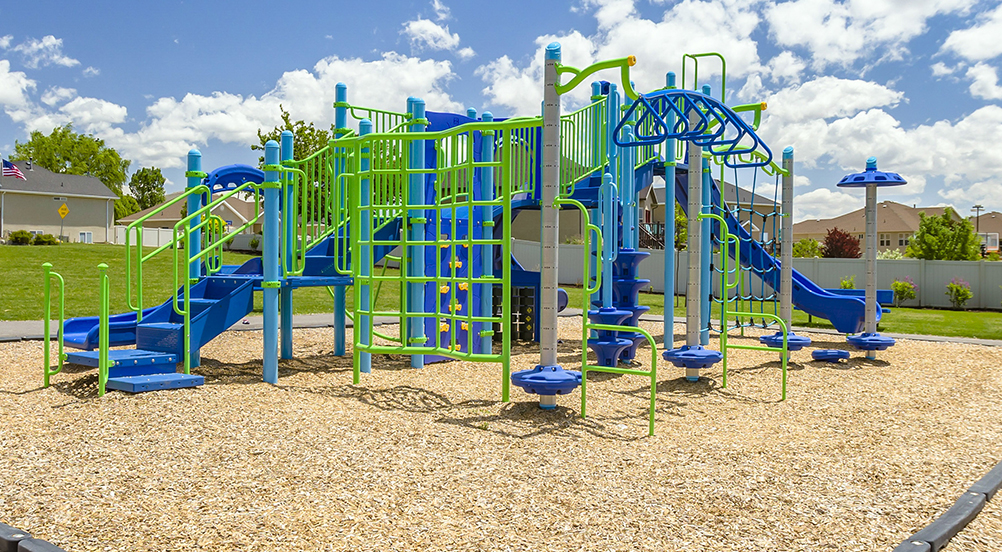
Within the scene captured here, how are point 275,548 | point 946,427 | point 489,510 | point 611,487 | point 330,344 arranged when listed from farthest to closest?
point 330,344, point 946,427, point 611,487, point 489,510, point 275,548

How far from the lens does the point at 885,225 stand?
54.9 metres

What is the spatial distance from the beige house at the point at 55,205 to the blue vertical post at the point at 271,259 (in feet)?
136

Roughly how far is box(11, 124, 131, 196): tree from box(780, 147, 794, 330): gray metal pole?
57.4 meters

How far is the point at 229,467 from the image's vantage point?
15.4 feet

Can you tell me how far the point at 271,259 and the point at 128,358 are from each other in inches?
62.2

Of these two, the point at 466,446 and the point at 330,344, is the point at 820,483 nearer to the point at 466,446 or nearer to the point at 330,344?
the point at 466,446

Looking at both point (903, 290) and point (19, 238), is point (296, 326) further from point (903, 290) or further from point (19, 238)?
point (19, 238)

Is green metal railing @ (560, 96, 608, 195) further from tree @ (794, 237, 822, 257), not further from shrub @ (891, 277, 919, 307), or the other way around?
tree @ (794, 237, 822, 257)

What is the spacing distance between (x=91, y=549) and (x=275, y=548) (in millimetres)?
872

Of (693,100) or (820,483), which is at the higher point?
(693,100)

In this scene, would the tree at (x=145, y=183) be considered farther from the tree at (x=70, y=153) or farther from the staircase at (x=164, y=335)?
the staircase at (x=164, y=335)

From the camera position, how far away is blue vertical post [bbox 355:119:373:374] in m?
7.82

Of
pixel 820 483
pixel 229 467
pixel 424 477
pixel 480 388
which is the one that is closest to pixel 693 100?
pixel 480 388

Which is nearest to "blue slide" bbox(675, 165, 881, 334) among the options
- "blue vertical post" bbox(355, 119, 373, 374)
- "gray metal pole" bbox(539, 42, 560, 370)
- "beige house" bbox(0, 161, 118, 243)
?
"blue vertical post" bbox(355, 119, 373, 374)
